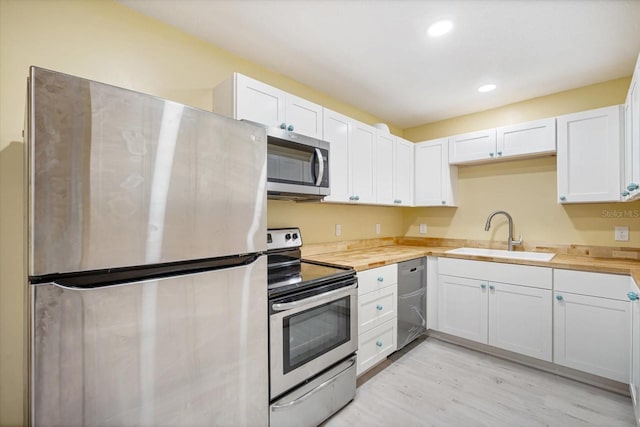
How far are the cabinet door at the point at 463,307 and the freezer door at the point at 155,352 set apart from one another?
206cm

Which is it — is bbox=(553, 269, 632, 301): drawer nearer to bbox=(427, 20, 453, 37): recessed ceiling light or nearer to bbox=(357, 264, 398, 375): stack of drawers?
bbox=(357, 264, 398, 375): stack of drawers

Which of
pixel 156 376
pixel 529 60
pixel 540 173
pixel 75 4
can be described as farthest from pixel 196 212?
pixel 540 173

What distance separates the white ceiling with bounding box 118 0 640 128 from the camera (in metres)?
1.68

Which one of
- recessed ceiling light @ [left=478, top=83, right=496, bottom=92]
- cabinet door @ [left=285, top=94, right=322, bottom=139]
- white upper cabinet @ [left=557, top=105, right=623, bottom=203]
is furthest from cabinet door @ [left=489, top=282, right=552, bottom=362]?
cabinet door @ [left=285, top=94, right=322, bottom=139]

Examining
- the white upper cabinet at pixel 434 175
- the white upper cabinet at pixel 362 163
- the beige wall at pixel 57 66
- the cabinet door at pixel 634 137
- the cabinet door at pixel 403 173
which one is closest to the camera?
the beige wall at pixel 57 66

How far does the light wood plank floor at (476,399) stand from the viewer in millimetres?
1801

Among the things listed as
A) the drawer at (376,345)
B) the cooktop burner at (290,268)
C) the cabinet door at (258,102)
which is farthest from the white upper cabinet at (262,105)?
the drawer at (376,345)

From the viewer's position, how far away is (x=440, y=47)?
2.05 metres

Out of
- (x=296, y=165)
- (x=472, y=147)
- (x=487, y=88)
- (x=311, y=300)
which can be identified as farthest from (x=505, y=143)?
(x=311, y=300)

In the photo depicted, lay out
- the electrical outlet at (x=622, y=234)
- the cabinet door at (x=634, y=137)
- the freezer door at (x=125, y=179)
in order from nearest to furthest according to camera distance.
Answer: the freezer door at (x=125, y=179), the cabinet door at (x=634, y=137), the electrical outlet at (x=622, y=234)

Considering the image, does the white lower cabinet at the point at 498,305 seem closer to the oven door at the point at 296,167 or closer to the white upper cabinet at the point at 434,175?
the white upper cabinet at the point at 434,175

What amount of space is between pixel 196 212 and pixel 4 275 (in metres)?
1.03

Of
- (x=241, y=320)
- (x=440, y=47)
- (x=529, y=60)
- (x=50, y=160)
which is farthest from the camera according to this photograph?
(x=529, y=60)

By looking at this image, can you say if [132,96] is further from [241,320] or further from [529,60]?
[529,60]
